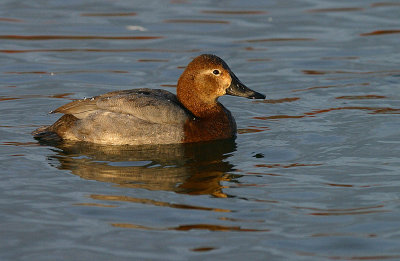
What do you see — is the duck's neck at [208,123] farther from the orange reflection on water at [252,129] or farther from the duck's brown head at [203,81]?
the orange reflection on water at [252,129]

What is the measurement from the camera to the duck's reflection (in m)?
8.26

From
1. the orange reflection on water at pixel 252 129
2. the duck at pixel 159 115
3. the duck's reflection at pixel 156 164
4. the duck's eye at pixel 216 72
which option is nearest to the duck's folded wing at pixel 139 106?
the duck at pixel 159 115

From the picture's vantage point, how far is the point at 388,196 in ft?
25.6

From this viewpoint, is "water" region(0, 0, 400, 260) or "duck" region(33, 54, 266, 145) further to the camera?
"duck" region(33, 54, 266, 145)

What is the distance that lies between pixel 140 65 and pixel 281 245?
7619mm

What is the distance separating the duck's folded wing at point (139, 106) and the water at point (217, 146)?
1.35 ft

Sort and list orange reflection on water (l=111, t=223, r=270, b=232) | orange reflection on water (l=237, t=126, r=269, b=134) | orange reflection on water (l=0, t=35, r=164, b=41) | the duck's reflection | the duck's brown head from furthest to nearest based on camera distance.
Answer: orange reflection on water (l=0, t=35, r=164, b=41)
orange reflection on water (l=237, t=126, r=269, b=134)
the duck's brown head
the duck's reflection
orange reflection on water (l=111, t=223, r=270, b=232)

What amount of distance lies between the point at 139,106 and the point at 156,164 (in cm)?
93

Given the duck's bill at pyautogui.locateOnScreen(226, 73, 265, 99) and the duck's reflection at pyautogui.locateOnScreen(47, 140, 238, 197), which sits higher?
the duck's bill at pyautogui.locateOnScreen(226, 73, 265, 99)

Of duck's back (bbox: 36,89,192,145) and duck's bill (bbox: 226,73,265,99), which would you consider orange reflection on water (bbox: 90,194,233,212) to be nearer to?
duck's back (bbox: 36,89,192,145)

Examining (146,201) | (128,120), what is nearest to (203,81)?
(128,120)

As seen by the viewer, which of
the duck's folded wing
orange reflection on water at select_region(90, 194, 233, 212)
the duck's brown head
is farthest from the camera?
the duck's brown head

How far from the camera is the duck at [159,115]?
962 cm

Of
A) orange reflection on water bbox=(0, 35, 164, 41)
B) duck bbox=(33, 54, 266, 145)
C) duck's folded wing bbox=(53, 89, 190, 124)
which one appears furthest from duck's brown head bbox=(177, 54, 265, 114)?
orange reflection on water bbox=(0, 35, 164, 41)
